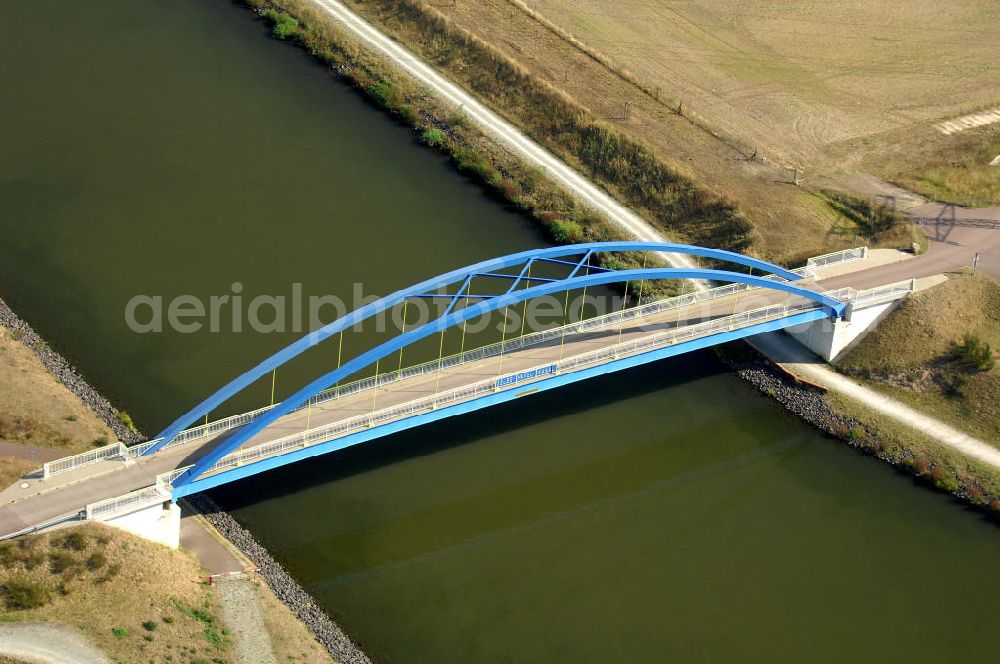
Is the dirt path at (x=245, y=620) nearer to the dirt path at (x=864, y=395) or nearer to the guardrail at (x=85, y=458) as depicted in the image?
the guardrail at (x=85, y=458)

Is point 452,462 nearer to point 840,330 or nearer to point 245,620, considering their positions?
point 245,620

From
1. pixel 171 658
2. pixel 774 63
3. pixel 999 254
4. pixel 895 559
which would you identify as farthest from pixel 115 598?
pixel 774 63

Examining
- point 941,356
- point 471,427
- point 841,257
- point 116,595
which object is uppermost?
point 841,257

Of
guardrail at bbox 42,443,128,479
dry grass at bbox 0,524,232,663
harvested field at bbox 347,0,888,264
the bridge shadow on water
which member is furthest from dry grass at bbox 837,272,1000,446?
guardrail at bbox 42,443,128,479

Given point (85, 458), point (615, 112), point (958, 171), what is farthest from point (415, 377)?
point (958, 171)

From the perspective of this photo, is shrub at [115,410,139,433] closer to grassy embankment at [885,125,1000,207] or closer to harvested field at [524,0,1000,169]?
harvested field at [524,0,1000,169]

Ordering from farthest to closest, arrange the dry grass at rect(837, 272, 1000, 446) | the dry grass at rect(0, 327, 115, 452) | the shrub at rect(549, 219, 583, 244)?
the shrub at rect(549, 219, 583, 244)
the dry grass at rect(837, 272, 1000, 446)
the dry grass at rect(0, 327, 115, 452)
